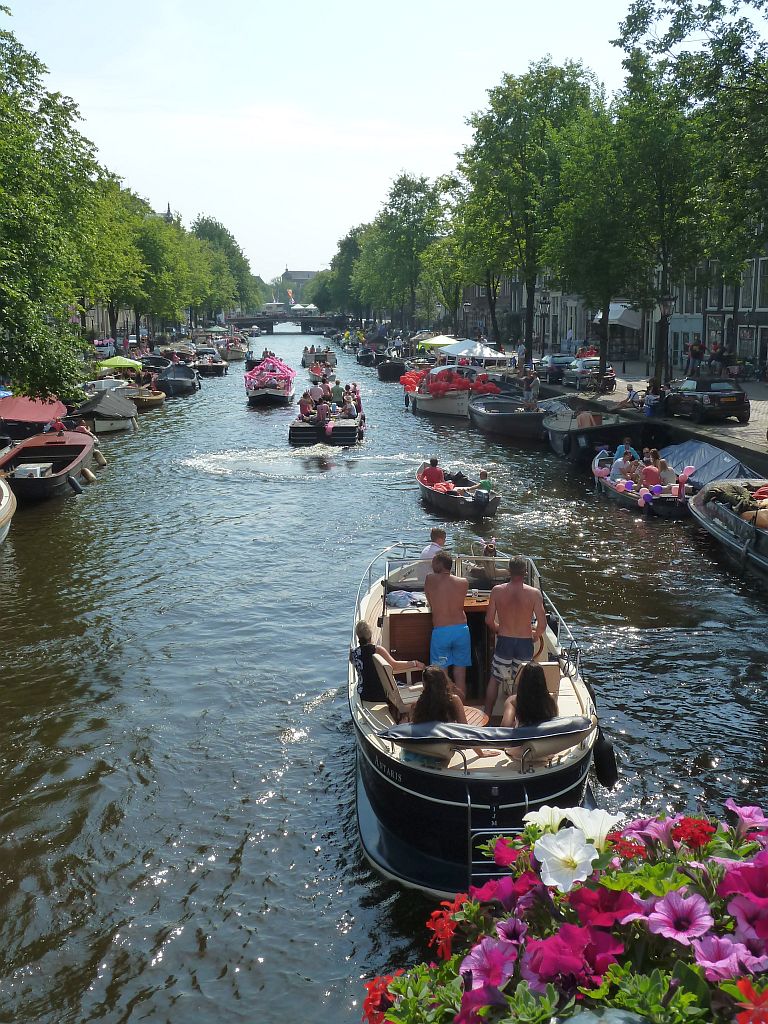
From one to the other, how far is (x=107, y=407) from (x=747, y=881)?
37.8 m

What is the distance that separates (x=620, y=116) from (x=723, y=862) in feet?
122

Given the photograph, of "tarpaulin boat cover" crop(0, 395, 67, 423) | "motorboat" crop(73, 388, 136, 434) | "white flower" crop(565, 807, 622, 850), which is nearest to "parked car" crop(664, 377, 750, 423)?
"tarpaulin boat cover" crop(0, 395, 67, 423)

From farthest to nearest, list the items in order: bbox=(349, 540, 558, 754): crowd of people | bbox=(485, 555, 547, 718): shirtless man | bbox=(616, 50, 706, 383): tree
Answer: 1. bbox=(616, 50, 706, 383): tree
2. bbox=(485, 555, 547, 718): shirtless man
3. bbox=(349, 540, 558, 754): crowd of people

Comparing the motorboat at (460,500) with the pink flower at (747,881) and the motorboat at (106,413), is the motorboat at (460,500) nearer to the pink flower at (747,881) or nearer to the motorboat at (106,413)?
the motorboat at (106,413)

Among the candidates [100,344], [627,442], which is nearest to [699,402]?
[627,442]

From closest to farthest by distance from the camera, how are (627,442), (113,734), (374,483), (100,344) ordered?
(113,734)
(627,442)
(374,483)
(100,344)

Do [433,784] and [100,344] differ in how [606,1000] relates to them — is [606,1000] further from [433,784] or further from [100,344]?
[100,344]

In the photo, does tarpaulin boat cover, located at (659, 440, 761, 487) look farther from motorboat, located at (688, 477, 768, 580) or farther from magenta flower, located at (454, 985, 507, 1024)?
magenta flower, located at (454, 985, 507, 1024)

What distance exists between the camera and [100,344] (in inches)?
2670

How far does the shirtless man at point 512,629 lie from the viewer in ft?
31.8

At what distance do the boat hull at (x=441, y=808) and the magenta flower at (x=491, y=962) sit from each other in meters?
4.75

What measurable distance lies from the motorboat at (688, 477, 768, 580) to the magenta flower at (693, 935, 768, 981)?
15.6 m

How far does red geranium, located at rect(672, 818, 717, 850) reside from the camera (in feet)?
10.4

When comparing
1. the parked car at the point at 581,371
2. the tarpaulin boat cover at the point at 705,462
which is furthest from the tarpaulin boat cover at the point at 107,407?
the tarpaulin boat cover at the point at 705,462
